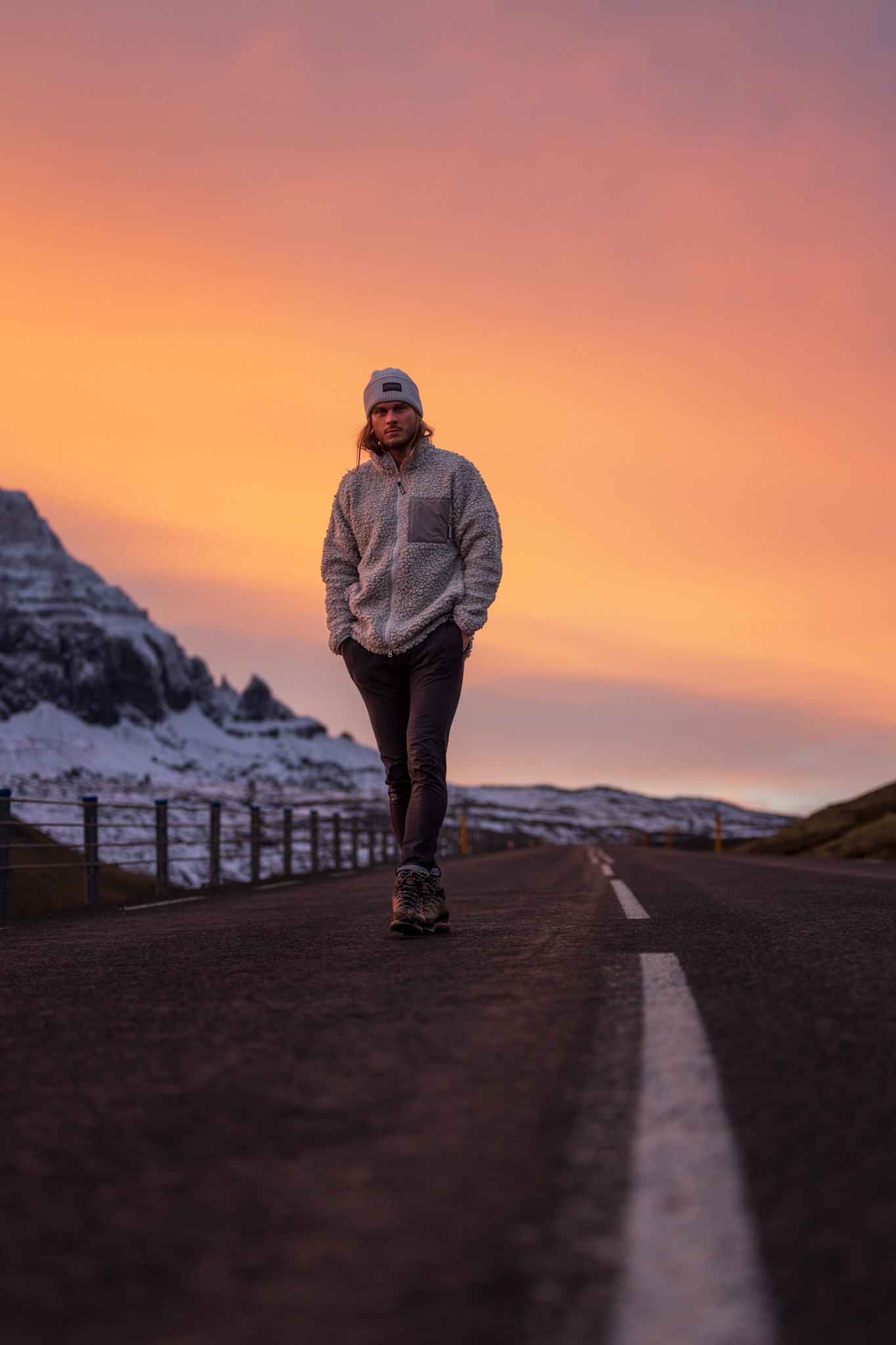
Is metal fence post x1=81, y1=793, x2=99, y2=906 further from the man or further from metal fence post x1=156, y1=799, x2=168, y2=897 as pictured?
the man

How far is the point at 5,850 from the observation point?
8383mm

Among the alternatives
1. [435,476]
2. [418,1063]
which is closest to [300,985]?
[418,1063]

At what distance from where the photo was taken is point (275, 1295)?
3.61ft

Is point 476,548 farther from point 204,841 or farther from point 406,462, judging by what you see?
point 204,841

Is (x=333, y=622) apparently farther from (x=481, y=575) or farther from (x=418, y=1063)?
(x=418, y=1063)

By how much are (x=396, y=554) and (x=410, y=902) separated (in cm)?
150

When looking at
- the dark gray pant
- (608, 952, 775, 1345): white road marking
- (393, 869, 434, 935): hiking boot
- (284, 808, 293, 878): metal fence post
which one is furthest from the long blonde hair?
(284, 808, 293, 878): metal fence post

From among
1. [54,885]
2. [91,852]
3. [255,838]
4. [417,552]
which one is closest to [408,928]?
[417,552]

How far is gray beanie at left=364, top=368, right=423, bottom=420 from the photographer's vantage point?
4.88 meters

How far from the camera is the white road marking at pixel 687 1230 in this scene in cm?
102

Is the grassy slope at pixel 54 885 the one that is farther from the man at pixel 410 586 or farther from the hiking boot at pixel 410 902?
the hiking boot at pixel 410 902

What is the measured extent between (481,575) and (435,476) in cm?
49

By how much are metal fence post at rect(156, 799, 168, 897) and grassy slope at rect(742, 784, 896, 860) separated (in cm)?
1213

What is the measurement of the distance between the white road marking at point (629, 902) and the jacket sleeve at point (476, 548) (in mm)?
1458
